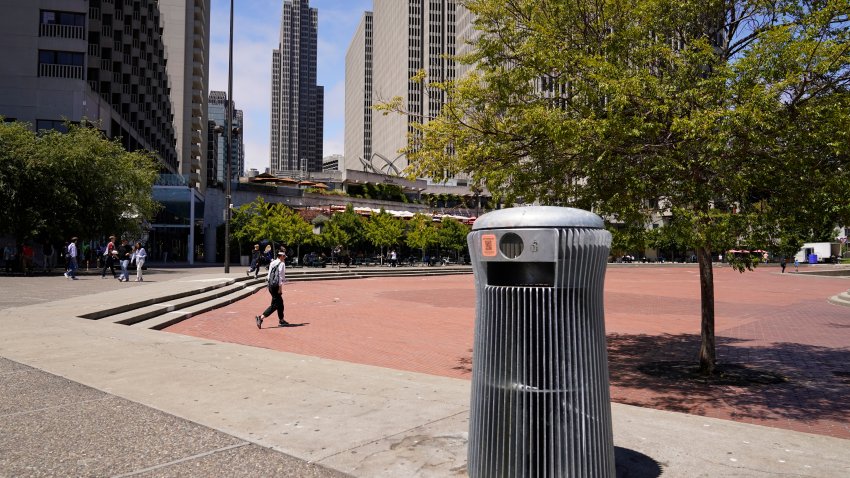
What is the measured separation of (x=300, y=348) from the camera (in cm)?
1030

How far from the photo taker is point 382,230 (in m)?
51.1

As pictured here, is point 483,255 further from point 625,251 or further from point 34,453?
point 625,251

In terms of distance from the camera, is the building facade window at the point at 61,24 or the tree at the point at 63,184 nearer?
the tree at the point at 63,184

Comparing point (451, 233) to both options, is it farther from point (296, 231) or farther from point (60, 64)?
point (60, 64)

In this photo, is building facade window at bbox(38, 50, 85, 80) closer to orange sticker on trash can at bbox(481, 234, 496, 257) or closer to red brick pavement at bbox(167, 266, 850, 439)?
red brick pavement at bbox(167, 266, 850, 439)

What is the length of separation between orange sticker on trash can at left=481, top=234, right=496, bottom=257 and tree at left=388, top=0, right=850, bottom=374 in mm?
3445

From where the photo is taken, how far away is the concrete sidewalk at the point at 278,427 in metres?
4.05

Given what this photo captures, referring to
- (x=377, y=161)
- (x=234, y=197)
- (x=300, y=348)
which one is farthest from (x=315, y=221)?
(x=377, y=161)

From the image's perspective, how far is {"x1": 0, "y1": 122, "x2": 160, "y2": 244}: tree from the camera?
2680 cm

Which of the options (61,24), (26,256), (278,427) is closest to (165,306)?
(278,427)

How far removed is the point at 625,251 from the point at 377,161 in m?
187

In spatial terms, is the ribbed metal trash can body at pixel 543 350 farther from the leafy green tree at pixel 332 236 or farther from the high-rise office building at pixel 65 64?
the leafy green tree at pixel 332 236

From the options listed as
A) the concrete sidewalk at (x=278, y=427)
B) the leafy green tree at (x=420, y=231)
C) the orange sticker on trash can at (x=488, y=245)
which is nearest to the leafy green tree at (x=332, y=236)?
the leafy green tree at (x=420, y=231)

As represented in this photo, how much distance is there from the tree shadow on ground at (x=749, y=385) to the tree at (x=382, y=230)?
131 ft
